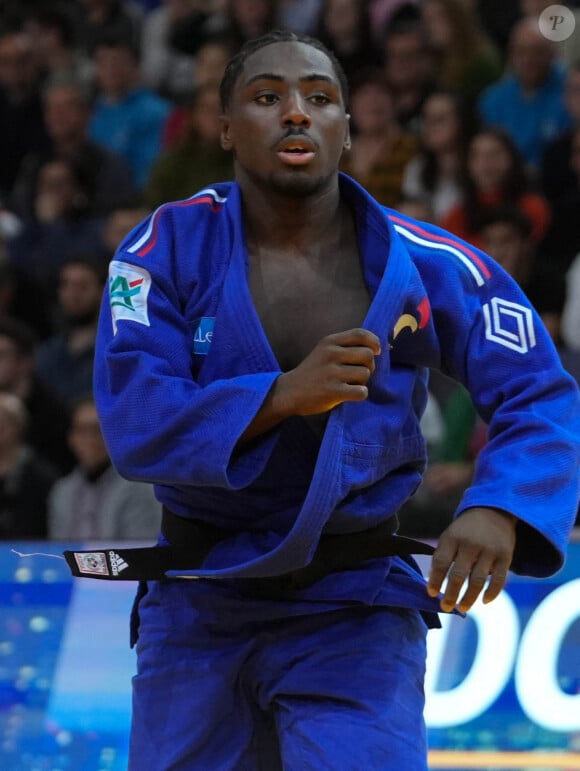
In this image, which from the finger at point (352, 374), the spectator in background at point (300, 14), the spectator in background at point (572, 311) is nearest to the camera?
the finger at point (352, 374)

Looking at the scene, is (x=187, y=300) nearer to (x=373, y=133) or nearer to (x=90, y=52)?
(x=373, y=133)

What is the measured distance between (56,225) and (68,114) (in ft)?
2.66

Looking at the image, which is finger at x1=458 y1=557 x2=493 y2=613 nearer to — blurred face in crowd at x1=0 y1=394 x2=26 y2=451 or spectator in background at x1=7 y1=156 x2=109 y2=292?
A: blurred face in crowd at x1=0 y1=394 x2=26 y2=451

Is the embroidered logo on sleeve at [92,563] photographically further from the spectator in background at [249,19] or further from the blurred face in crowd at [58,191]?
the spectator in background at [249,19]

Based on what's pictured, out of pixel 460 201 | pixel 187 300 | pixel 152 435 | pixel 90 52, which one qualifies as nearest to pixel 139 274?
pixel 187 300

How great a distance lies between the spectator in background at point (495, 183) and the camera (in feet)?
21.4

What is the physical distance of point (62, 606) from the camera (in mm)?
4375

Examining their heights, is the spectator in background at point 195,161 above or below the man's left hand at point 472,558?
above

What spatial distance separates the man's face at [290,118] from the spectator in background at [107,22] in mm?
5853

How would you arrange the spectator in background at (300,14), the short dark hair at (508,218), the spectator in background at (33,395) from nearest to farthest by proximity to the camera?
the short dark hair at (508,218)
the spectator in background at (33,395)
the spectator in background at (300,14)

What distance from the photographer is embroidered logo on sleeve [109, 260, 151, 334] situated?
2.59 metres

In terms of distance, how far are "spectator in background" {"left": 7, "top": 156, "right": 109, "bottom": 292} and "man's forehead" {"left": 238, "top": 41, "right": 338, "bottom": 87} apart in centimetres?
486

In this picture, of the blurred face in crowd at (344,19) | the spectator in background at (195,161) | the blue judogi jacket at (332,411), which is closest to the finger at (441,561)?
the blue judogi jacket at (332,411)

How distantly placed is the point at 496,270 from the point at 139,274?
28.6 inches
